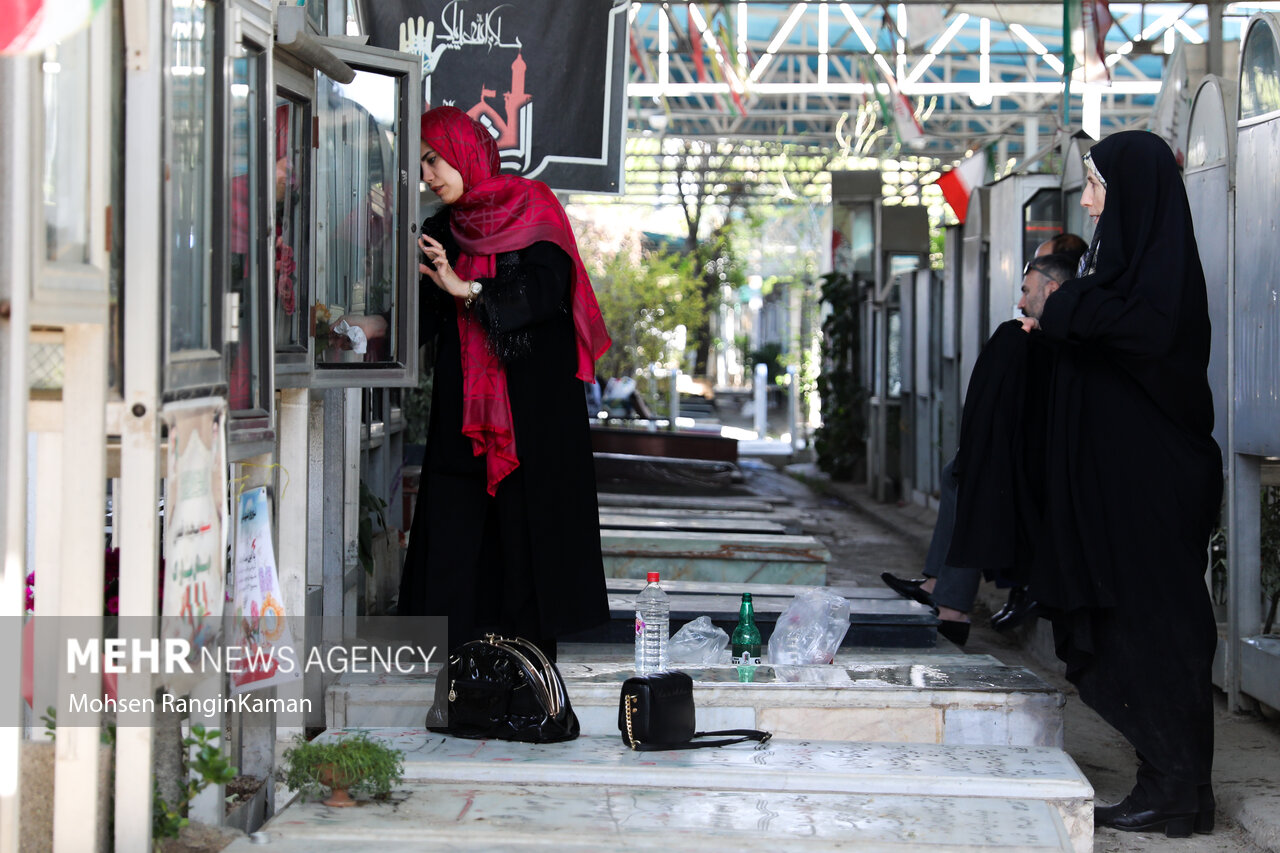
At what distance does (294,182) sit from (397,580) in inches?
112

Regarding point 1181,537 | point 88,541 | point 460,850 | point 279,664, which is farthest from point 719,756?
point 88,541

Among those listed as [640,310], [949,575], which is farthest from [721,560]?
[640,310]

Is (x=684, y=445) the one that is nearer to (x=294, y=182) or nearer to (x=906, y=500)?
(x=906, y=500)

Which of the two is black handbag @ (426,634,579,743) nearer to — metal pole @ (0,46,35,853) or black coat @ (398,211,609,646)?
black coat @ (398,211,609,646)

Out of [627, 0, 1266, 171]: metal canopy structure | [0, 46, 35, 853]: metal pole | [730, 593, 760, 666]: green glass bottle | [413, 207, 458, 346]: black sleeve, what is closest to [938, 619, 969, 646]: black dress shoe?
[730, 593, 760, 666]: green glass bottle

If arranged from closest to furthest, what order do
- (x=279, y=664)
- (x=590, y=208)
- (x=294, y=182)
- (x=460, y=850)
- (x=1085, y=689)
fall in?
(x=460, y=850)
(x=279, y=664)
(x=294, y=182)
(x=1085, y=689)
(x=590, y=208)

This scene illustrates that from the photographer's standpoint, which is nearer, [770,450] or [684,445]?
[684,445]

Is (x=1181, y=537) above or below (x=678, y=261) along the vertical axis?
below

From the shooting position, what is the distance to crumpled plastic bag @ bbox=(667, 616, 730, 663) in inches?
177

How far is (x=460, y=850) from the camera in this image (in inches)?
115

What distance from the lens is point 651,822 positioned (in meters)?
3.10

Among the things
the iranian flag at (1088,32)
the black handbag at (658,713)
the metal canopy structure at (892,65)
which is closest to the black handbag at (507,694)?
the black handbag at (658,713)

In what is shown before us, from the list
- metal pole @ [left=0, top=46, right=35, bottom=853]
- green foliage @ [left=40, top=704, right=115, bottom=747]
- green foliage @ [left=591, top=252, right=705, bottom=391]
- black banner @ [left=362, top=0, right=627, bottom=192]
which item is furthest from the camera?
green foliage @ [left=591, top=252, right=705, bottom=391]

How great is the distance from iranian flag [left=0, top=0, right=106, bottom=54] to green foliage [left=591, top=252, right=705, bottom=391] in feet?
47.5
